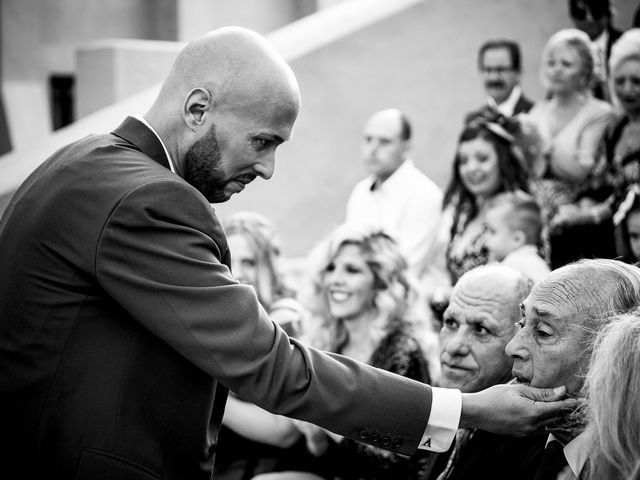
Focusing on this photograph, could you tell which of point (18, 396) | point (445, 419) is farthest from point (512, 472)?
point (18, 396)

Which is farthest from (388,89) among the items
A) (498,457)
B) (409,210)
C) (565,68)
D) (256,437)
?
(498,457)

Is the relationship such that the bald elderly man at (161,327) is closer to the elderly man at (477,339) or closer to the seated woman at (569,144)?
the elderly man at (477,339)

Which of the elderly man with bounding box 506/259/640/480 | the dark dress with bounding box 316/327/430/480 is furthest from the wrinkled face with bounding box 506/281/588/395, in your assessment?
the dark dress with bounding box 316/327/430/480

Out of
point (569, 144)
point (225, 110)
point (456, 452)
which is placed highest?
point (225, 110)

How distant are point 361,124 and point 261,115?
209 inches

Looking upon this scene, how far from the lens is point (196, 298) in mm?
2398

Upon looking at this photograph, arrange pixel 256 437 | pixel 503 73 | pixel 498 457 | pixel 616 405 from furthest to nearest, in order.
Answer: pixel 503 73 < pixel 256 437 < pixel 498 457 < pixel 616 405

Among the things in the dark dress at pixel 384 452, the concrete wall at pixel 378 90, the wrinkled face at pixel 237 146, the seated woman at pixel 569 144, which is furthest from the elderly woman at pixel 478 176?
the wrinkled face at pixel 237 146

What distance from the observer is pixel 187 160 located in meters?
2.61

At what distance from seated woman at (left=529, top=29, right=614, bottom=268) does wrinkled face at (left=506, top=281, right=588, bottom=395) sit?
2.70 m

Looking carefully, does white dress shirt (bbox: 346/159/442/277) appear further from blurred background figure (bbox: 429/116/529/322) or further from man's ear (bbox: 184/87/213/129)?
man's ear (bbox: 184/87/213/129)

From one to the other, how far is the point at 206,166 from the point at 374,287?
2139 mm

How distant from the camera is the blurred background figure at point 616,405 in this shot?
2.12m

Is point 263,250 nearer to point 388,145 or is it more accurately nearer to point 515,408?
point 388,145
